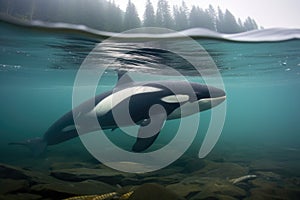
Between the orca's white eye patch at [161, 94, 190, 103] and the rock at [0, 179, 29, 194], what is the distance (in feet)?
13.3

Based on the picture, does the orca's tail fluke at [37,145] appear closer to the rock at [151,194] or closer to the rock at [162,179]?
the rock at [162,179]

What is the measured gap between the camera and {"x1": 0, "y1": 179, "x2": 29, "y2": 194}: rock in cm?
588

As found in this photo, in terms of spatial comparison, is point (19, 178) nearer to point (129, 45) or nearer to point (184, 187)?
point (184, 187)

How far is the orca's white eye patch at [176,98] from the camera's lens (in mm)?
7438

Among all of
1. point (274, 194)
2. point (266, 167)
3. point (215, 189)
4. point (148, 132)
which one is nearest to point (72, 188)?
point (148, 132)

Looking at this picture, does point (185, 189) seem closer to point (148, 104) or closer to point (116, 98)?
point (148, 104)

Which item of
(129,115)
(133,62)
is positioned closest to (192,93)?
(129,115)

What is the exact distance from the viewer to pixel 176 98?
294 inches

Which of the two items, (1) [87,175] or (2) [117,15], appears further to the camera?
(2) [117,15]

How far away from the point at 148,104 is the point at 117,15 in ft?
10.3

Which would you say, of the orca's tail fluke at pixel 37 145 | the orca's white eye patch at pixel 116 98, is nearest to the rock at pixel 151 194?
the orca's white eye patch at pixel 116 98

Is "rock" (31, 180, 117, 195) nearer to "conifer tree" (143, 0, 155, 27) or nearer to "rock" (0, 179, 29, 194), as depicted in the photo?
"rock" (0, 179, 29, 194)

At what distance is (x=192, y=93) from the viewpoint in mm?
7426

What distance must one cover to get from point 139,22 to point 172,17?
3.78ft
